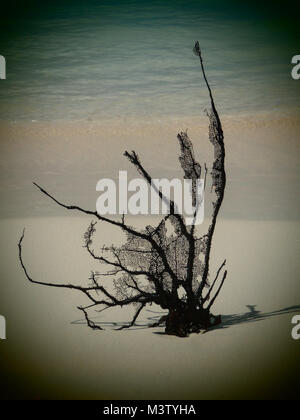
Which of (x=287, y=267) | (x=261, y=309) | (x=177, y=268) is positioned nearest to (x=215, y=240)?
(x=287, y=267)

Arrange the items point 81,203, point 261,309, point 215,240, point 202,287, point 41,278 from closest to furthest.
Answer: point 202,287 → point 261,309 → point 41,278 → point 215,240 → point 81,203

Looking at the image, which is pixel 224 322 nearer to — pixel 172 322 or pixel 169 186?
pixel 172 322

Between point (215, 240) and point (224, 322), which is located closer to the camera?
point (224, 322)

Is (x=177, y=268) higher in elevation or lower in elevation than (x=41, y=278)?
lower

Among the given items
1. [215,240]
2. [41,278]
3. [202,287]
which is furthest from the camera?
[215,240]

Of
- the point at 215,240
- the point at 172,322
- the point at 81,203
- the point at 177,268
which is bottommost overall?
the point at 172,322

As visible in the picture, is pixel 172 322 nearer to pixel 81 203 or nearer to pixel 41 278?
pixel 41 278

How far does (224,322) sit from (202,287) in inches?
10.7

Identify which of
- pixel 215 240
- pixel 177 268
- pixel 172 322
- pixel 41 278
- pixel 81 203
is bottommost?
pixel 172 322

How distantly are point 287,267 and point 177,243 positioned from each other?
1.15 metres

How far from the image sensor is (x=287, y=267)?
4160 mm

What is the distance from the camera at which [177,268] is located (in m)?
3.21

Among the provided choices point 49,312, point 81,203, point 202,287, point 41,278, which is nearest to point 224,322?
point 202,287

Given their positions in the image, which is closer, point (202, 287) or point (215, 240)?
point (202, 287)
